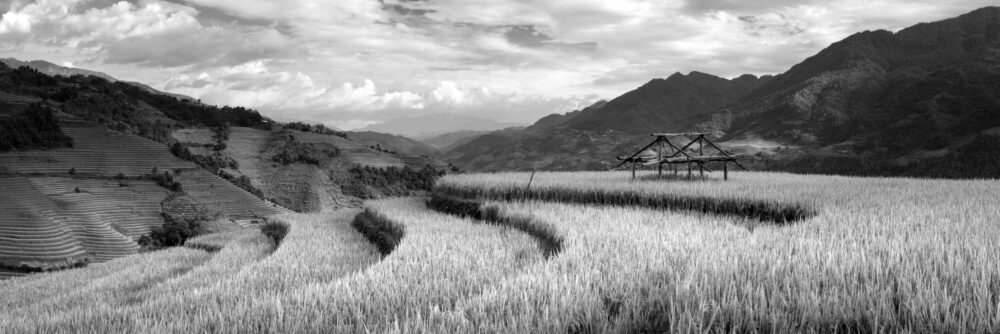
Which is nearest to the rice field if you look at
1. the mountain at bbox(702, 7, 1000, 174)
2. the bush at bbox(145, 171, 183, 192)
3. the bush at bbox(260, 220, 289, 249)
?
the bush at bbox(260, 220, 289, 249)

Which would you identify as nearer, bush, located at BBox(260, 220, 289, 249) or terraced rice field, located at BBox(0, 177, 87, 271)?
bush, located at BBox(260, 220, 289, 249)

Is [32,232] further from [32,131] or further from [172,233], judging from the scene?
[32,131]

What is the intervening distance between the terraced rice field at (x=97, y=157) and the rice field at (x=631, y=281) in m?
77.7

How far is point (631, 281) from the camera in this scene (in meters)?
5.69

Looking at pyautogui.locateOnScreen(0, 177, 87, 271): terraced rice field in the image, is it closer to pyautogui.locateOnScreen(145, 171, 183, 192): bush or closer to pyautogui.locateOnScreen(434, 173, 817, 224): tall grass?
pyautogui.locateOnScreen(145, 171, 183, 192): bush

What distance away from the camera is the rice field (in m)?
4.39

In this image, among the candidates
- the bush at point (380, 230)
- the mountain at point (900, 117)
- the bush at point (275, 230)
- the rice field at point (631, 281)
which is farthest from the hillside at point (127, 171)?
the mountain at point (900, 117)

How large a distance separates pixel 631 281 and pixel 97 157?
9942 centimetres

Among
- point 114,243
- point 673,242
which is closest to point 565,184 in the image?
point 673,242

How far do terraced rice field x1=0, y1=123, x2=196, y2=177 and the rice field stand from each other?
77.7m

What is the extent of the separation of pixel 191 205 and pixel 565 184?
243 ft

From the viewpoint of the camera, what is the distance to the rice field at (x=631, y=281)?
4391mm

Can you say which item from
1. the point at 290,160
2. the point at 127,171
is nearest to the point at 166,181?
the point at 127,171

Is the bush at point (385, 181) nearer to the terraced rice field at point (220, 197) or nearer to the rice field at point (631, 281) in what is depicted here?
the terraced rice field at point (220, 197)
